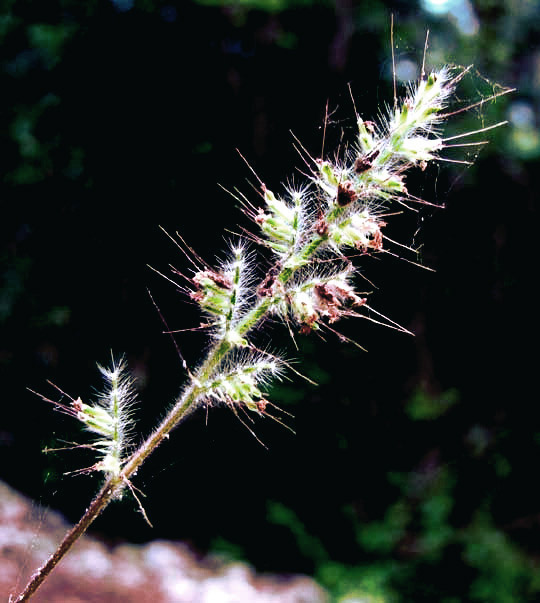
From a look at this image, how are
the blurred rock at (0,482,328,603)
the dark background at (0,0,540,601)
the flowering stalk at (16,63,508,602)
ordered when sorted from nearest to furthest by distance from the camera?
the flowering stalk at (16,63,508,602) < the blurred rock at (0,482,328,603) < the dark background at (0,0,540,601)

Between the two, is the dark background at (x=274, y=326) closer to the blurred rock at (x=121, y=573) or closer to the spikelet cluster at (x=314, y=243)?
the blurred rock at (x=121, y=573)

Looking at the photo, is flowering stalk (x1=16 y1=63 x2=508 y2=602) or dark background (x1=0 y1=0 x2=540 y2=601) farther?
dark background (x1=0 y1=0 x2=540 y2=601)

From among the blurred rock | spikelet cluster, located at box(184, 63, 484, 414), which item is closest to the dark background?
the blurred rock

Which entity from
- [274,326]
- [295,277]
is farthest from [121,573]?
[295,277]

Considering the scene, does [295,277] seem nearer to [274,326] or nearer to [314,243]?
[314,243]

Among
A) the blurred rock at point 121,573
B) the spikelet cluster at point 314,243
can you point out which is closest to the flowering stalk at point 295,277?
the spikelet cluster at point 314,243

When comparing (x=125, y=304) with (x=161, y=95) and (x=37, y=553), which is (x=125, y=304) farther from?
(x=37, y=553)

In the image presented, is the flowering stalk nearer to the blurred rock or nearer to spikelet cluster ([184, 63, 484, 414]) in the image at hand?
spikelet cluster ([184, 63, 484, 414])
